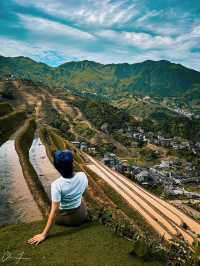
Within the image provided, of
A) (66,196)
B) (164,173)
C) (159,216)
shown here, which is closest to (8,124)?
(159,216)

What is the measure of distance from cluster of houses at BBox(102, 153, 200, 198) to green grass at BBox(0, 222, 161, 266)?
9224 centimetres

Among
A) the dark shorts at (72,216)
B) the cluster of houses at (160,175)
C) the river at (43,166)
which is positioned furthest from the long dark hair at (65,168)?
the cluster of houses at (160,175)

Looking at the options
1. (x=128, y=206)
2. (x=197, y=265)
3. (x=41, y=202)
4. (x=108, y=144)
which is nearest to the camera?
(x=197, y=265)

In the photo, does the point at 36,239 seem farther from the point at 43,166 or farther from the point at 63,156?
the point at 43,166

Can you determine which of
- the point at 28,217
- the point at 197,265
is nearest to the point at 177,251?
the point at 197,265

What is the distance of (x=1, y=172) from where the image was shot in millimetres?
40000

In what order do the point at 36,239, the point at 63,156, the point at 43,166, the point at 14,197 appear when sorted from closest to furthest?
the point at 63,156 → the point at 36,239 → the point at 14,197 → the point at 43,166

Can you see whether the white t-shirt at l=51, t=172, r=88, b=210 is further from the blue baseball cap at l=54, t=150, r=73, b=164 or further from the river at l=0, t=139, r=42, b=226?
the river at l=0, t=139, r=42, b=226

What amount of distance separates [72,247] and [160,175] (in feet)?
439

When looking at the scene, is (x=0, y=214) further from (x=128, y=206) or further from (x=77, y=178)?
(x=128, y=206)

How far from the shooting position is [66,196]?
1126 centimetres

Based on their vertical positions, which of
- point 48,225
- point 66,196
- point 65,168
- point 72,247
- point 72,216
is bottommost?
point 72,247

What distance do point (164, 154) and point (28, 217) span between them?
16853cm

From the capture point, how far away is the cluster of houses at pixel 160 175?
119 meters
